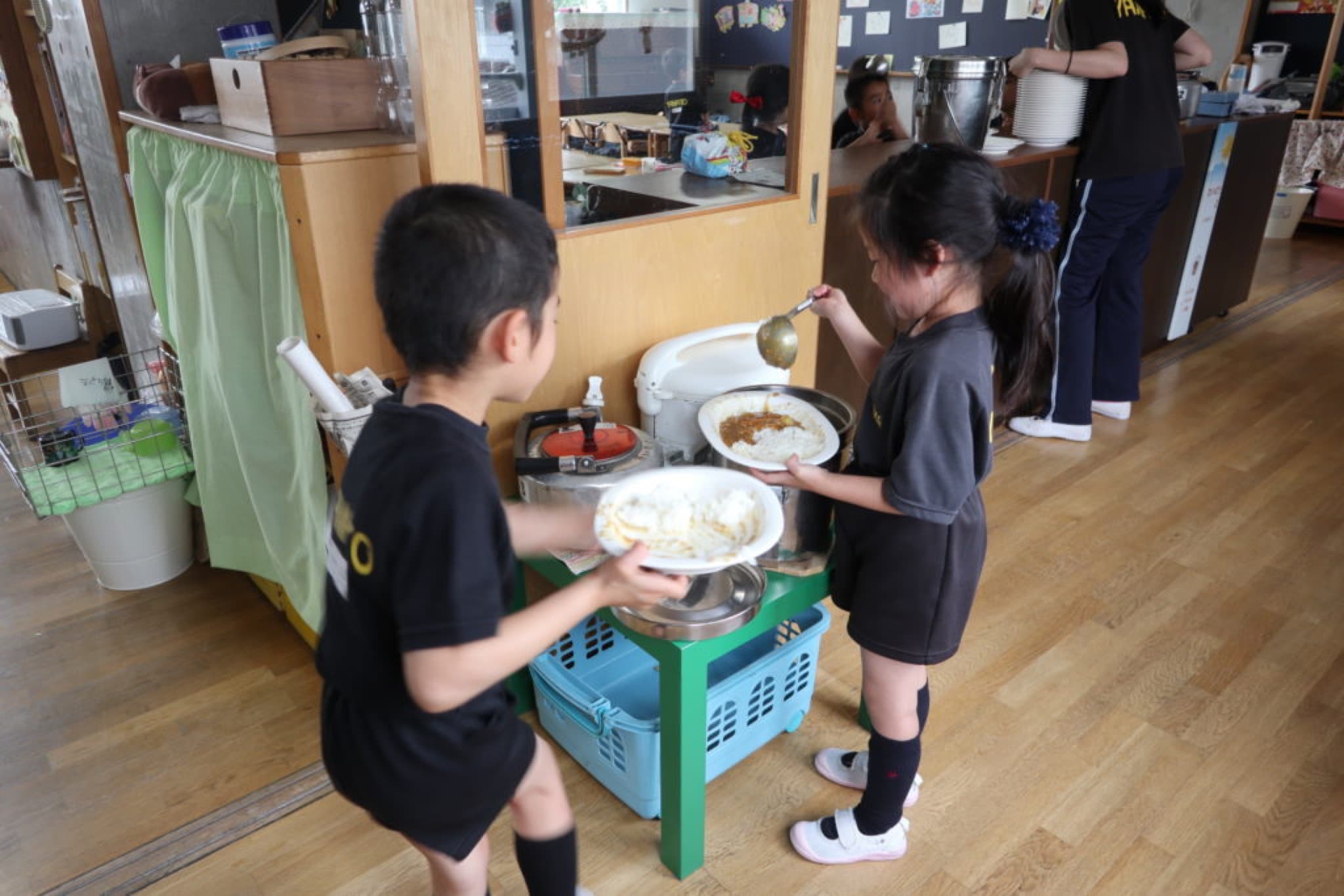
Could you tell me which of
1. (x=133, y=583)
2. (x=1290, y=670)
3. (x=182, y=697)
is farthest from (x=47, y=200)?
(x=1290, y=670)

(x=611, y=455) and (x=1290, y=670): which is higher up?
(x=611, y=455)

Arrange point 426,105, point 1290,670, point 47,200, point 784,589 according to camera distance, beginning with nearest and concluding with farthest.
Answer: point 426,105 < point 784,589 < point 1290,670 < point 47,200

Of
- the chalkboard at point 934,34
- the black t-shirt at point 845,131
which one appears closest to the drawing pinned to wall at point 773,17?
the black t-shirt at point 845,131

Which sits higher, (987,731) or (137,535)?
(137,535)

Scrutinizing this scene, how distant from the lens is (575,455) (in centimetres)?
119

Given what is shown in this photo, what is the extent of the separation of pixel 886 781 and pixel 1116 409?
1.97 m

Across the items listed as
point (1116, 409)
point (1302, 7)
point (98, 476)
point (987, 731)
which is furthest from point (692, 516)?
point (1302, 7)

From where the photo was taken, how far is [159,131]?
1558 millimetres

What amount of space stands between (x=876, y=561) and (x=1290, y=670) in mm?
1082

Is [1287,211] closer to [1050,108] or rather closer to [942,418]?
[1050,108]

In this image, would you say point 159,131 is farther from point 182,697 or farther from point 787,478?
point 787,478

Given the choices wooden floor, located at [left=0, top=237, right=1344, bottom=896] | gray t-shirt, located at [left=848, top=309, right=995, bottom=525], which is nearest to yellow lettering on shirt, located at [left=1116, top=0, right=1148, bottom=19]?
wooden floor, located at [left=0, top=237, right=1344, bottom=896]

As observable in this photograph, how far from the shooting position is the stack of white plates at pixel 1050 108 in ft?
7.77

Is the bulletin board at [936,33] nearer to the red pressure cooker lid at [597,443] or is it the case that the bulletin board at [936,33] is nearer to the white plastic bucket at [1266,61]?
the white plastic bucket at [1266,61]
